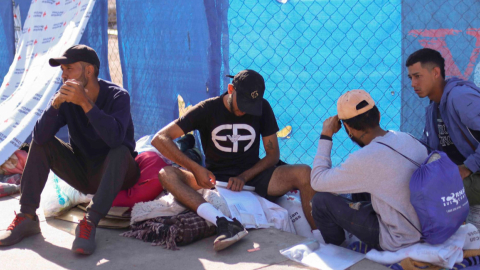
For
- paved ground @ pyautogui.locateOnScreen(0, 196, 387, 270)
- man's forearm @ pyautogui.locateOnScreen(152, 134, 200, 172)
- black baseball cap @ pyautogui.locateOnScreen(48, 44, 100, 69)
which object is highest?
black baseball cap @ pyautogui.locateOnScreen(48, 44, 100, 69)

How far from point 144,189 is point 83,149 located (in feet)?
1.83

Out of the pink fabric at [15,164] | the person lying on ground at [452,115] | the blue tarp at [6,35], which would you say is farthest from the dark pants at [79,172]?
the blue tarp at [6,35]

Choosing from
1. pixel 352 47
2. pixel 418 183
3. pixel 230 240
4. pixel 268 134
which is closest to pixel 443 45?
pixel 352 47

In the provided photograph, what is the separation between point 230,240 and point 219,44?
1.69 meters

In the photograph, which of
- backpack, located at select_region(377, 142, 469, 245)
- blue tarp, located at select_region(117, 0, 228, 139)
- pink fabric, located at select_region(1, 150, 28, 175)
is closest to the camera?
backpack, located at select_region(377, 142, 469, 245)

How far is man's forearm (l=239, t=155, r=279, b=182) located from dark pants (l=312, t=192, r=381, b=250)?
29.1 inches

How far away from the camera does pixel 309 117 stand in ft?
12.7

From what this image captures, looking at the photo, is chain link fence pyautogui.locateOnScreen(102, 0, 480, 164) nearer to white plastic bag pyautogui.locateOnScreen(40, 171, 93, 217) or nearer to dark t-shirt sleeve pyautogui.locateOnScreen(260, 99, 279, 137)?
dark t-shirt sleeve pyautogui.locateOnScreen(260, 99, 279, 137)

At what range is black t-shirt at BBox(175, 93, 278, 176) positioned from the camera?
11.8 feet

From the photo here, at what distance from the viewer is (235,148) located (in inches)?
143

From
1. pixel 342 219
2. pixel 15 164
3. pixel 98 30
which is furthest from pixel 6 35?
pixel 342 219

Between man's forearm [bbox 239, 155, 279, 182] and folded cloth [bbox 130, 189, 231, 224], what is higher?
man's forearm [bbox 239, 155, 279, 182]

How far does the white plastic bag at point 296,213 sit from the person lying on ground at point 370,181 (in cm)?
52

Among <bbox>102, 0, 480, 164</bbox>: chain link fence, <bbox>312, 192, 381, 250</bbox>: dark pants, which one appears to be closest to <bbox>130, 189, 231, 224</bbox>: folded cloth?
<bbox>312, 192, 381, 250</bbox>: dark pants
